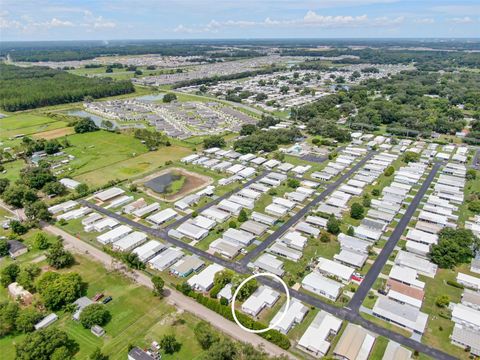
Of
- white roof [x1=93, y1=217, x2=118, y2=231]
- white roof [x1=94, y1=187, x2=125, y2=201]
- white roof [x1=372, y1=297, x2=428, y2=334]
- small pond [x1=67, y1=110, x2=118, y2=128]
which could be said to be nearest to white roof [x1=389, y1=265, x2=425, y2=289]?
white roof [x1=372, y1=297, x2=428, y2=334]

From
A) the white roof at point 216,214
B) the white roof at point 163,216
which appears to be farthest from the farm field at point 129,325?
the white roof at point 216,214

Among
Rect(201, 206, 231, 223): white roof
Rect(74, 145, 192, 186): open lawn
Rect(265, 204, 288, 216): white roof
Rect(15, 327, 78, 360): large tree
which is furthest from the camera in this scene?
Rect(74, 145, 192, 186): open lawn

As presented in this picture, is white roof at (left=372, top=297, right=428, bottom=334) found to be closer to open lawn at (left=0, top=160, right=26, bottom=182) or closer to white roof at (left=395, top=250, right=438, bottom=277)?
white roof at (left=395, top=250, right=438, bottom=277)

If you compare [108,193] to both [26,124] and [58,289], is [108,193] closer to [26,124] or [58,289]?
[58,289]

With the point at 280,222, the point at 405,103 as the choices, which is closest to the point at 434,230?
the point at 280,222

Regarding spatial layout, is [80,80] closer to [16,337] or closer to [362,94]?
[362,94]

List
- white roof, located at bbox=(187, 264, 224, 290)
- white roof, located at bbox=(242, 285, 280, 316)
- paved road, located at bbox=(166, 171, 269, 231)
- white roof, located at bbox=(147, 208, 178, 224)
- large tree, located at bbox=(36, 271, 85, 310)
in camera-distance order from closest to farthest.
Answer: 1. white roof, located at bbox=(242, 285, 280, 316)
2. large tree, located at bbox=(36, 271, 85, 310)
3. white roof, located at bbox=(187, 264, 224, 290)
4. white roof, located at bbox=(147, 208, 178, 224)
5. paved road, located at bbox=(166, 171, 269, 231)
